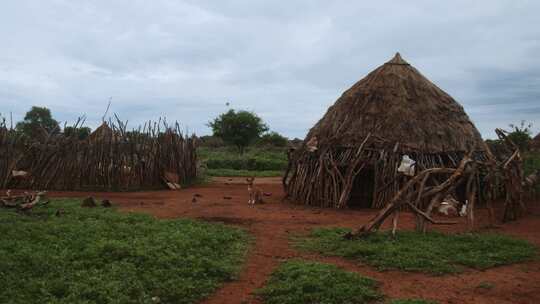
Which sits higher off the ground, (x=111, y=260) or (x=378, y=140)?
(x=378, y=140)

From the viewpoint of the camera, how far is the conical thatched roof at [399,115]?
11.8 meters

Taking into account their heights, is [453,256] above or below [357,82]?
below

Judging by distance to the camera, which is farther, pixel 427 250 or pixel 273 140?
pixel 273 140

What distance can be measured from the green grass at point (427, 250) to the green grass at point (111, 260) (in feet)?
4.49

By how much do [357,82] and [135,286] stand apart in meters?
10.2

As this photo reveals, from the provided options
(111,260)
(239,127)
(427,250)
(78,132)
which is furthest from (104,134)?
(239,127)

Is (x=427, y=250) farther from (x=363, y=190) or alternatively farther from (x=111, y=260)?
(x=363, y=190)

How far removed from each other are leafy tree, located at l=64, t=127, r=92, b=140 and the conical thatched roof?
6882 millimetres

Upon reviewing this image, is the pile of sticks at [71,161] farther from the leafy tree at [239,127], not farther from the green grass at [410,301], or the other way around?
the leafy tree at [239,127]

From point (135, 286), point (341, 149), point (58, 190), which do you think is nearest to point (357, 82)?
point (341, 149)

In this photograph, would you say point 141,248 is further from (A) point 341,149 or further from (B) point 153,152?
(B) point 153,152

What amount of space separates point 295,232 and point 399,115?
490cm

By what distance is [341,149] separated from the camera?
1212 centimetres

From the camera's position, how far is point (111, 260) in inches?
231
